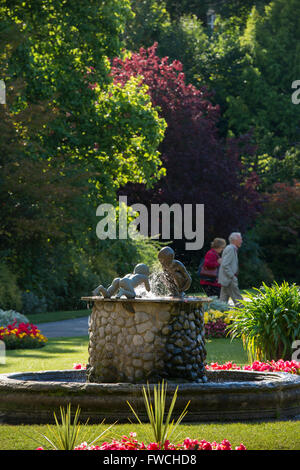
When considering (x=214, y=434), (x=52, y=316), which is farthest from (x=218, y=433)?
(x=52, y=316)

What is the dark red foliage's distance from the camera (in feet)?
97.4

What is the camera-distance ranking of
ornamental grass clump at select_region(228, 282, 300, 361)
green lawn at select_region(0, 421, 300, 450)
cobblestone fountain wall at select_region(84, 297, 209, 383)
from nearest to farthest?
green lawn at select_region(0, 421, 300, 450) → cobblestone fountain wall at select_region(84, 297, 209, 383) → ornamental grass clump at select_region(228, 282, 300, 361)

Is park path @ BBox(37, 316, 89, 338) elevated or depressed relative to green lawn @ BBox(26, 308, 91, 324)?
depressed

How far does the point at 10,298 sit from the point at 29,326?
5507 mm

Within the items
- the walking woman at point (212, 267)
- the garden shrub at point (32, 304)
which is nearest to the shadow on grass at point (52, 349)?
the walking woman at point (212, 267)

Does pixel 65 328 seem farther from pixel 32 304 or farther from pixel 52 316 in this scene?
pixel 32 304

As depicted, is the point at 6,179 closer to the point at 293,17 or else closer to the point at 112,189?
the point at 112,189

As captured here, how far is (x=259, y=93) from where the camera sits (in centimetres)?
3850

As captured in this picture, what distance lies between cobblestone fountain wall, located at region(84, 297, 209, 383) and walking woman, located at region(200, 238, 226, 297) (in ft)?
28.1

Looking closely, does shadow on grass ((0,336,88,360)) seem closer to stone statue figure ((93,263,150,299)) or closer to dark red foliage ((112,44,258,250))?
stone statue figure ((93,263,150,299))

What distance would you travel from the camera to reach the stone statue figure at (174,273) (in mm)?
8062

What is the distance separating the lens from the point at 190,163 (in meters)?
30.0

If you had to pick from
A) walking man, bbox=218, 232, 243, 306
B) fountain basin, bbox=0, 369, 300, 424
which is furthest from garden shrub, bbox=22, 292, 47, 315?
fountain basin, bbox=0, 369, 300, 424
